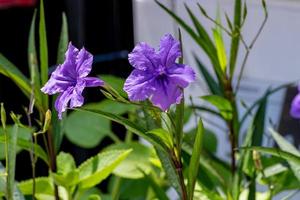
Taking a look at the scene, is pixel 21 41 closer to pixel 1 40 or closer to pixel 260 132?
pixel 1 40

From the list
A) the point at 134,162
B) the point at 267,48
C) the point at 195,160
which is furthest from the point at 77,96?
the point at 267,48

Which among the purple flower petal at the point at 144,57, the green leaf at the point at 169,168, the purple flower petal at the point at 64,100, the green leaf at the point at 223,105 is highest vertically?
the purple flower petal at the point at 144,57

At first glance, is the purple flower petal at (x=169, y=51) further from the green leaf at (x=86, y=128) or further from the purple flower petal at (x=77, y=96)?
the green leaf at (x=86, y=128)

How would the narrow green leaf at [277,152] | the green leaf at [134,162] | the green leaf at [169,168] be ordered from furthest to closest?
the green leaf at [134,162] < the green leaf at [169,168] < the narrow green leaf at [277,152]

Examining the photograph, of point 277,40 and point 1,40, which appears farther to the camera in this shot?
point 1,40

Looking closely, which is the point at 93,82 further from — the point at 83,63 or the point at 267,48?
the point at 267,48

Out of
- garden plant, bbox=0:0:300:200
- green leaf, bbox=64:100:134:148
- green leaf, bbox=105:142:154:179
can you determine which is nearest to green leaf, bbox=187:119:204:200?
garden plant, bbox=0:0:300:200

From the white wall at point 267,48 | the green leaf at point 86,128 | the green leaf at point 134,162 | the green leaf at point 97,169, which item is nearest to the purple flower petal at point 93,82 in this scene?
the green leaf at point 97,169

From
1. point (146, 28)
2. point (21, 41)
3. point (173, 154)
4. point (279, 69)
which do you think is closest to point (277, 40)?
point (279, 69)
